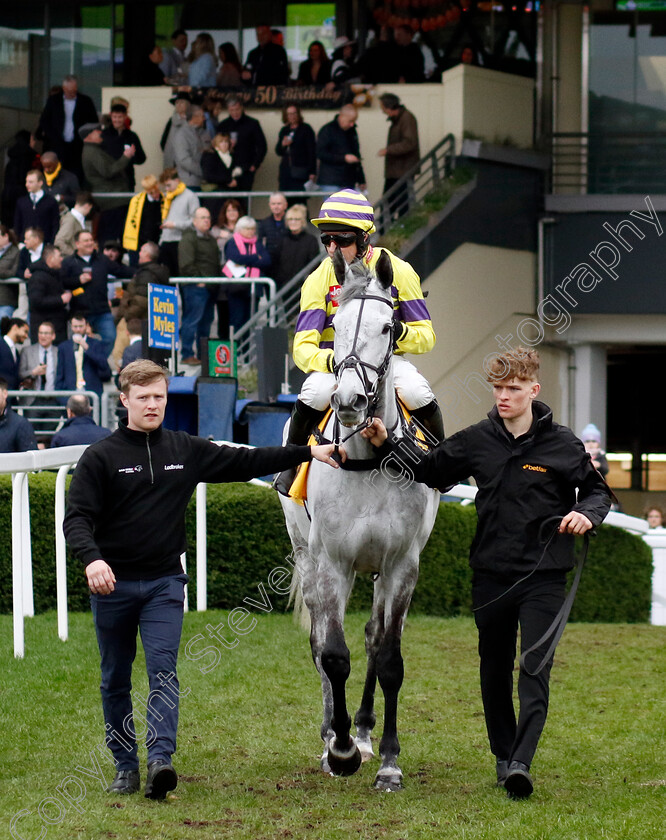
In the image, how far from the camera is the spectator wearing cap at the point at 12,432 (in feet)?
33.2

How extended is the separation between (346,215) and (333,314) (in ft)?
1.51

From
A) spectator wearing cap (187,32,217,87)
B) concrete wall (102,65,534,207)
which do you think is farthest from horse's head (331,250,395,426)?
spectator wearing cap (187,32,217,87)

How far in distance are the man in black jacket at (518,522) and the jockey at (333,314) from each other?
57 centimetres

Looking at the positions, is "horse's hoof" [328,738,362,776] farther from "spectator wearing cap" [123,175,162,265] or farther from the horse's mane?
"spectator wearing cap" [123,175,162,265]

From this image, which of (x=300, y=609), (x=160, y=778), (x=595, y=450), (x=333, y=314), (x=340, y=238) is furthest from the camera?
(x=595, y=450)

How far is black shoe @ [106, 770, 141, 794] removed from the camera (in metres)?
5.20

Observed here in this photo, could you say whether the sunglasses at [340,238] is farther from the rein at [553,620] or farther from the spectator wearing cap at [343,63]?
the spectator wearing cap at [343,63]

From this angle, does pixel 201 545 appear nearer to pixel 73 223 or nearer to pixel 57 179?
pixel 73 223

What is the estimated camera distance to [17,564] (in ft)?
24.2

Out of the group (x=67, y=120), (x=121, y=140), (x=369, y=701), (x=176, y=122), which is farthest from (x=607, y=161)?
(x=369, y=701)

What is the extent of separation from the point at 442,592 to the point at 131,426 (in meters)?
5.41

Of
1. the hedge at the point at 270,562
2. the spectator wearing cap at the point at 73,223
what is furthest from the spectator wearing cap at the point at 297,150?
the hedge at the point at 270,562

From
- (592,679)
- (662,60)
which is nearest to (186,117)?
(662,60)

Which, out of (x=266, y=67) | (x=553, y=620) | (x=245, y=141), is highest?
(x=266, y=67)
